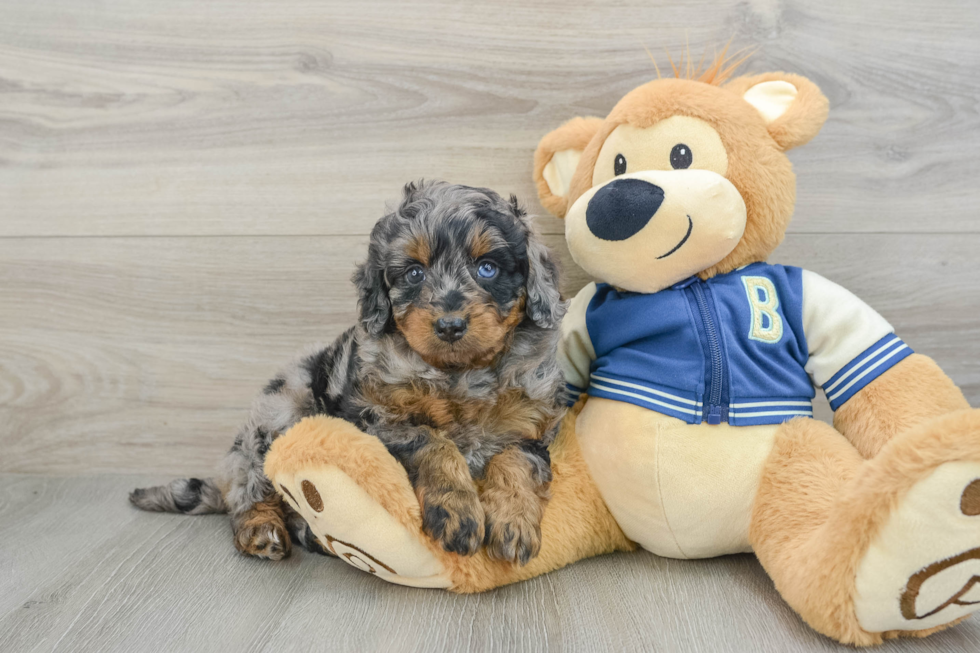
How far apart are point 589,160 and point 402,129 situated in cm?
69

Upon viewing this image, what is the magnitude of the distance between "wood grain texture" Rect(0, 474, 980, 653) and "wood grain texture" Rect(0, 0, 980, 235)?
3.43 ft

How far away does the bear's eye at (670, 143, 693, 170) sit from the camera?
1.61 metres

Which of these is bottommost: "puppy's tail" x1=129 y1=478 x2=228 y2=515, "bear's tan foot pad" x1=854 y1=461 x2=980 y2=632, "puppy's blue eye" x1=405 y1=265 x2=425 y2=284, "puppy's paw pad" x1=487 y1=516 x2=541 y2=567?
"puppy's tail" x1=129 y1=478 x2=228 y2=515

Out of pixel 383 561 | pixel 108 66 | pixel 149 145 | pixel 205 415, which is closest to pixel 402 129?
pixel 149 145

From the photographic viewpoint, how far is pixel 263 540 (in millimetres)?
1766

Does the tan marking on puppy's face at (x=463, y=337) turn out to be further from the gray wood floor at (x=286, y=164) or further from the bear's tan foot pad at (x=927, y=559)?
the bear's tan foot pad at (x=927, y=559)

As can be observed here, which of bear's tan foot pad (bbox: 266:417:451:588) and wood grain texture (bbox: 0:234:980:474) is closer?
bear's tan foot pad (bbox: 266:417:451:588)

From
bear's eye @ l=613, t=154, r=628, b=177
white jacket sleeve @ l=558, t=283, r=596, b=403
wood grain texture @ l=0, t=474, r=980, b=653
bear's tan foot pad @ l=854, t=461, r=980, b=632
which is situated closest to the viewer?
bear's tan foot pad @ l=854, t=461, r=980, b=632

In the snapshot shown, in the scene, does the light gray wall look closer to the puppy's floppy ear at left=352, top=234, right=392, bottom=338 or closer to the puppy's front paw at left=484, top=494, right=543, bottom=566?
the puppy's floppy ear at left=352, top=234, right=392, bottom=338

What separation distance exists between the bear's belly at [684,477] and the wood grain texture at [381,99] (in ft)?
2.70

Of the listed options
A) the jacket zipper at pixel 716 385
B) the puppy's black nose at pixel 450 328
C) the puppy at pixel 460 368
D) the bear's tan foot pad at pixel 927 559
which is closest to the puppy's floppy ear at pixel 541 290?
the puppy at pixel 460 368

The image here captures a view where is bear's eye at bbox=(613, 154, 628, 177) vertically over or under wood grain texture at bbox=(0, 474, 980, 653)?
over

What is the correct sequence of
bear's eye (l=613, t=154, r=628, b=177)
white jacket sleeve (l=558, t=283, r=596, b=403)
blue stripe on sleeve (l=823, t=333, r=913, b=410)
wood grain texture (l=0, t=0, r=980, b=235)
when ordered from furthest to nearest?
wood grain texture (l=0, t=0, r=980, b=235)
white jacket sleeve (l=558, t=283, r=596, b=403)
bear's eye (l=613, t=154, r=628, b=177)
blue stripe on sleeve (l=823, t=333, r=913, b=410)

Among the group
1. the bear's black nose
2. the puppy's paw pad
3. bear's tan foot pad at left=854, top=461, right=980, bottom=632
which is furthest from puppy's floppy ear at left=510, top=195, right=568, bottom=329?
bear's tan foot pad at left=854, top=461, right=980, bottom=632
